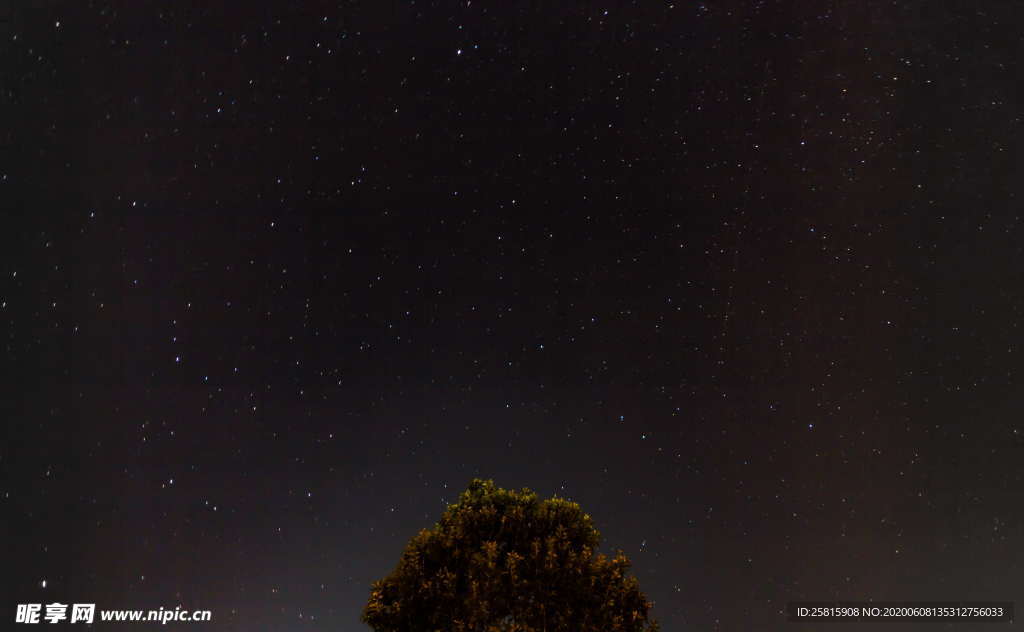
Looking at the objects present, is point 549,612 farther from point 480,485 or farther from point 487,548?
point 480,485

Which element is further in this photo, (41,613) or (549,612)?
(41,613)

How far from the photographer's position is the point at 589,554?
511 centimetres

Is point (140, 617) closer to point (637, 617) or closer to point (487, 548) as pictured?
point (487, 548)

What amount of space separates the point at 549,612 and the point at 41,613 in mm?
5843

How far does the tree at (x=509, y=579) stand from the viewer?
16.1 feet

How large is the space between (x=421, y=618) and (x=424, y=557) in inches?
15.7

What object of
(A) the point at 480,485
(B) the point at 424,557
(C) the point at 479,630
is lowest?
(C) the point at 479,630

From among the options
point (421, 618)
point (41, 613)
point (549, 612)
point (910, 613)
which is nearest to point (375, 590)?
point (421, 618)

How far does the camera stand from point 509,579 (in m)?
4.96

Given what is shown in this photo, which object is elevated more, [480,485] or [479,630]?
[480,485]

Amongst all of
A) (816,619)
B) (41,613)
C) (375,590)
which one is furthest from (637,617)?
(41,613)

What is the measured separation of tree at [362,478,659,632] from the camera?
4906mm

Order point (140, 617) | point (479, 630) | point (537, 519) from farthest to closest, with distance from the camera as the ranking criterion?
1. point (140, 617)
2. point (537, 519)
3. point (479, 630)

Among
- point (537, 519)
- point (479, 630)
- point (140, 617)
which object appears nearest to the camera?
point (479, 630)
